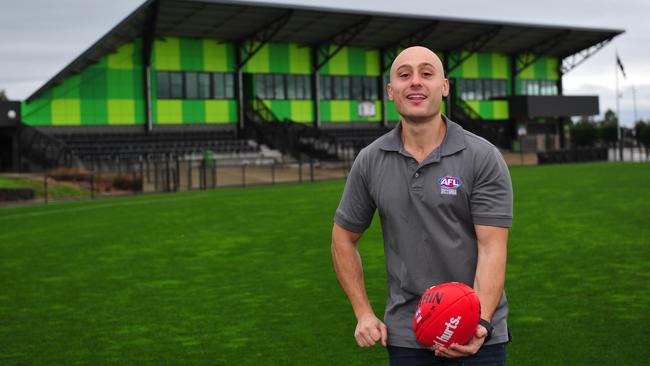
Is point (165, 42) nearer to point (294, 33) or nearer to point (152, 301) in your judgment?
point (294, 33)

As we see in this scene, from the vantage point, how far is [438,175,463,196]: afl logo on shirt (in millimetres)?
3447

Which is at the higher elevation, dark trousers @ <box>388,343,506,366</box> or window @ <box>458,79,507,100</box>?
window @ <box>458,79,507,100</box>

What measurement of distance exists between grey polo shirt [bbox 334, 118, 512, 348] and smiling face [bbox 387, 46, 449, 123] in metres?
0.15

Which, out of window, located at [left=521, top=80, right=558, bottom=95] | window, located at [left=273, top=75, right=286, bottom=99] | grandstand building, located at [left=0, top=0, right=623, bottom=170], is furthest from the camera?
window, located at [left=521, top=80, right=558, bottom=95]

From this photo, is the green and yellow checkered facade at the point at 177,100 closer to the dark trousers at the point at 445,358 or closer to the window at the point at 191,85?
the window at the point at 191,85

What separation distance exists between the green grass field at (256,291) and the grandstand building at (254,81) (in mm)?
28599

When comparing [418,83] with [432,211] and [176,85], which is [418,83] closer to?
[432,211]

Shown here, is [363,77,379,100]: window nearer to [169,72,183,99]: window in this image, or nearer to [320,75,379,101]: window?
[320,75,379,101]: window

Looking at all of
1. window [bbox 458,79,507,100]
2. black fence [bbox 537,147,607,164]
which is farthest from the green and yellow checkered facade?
black fence [bbox 537,147,607,164]

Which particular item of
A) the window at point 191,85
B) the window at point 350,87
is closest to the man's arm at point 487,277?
the window at point 191,85

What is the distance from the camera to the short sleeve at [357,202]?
3.72 meters

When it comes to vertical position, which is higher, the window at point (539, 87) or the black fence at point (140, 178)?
the window at point (539, 87)

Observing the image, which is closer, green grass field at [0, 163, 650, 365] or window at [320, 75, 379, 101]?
green grass field at [0, 163, 650, 365]

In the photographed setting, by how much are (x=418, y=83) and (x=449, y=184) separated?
45cm
